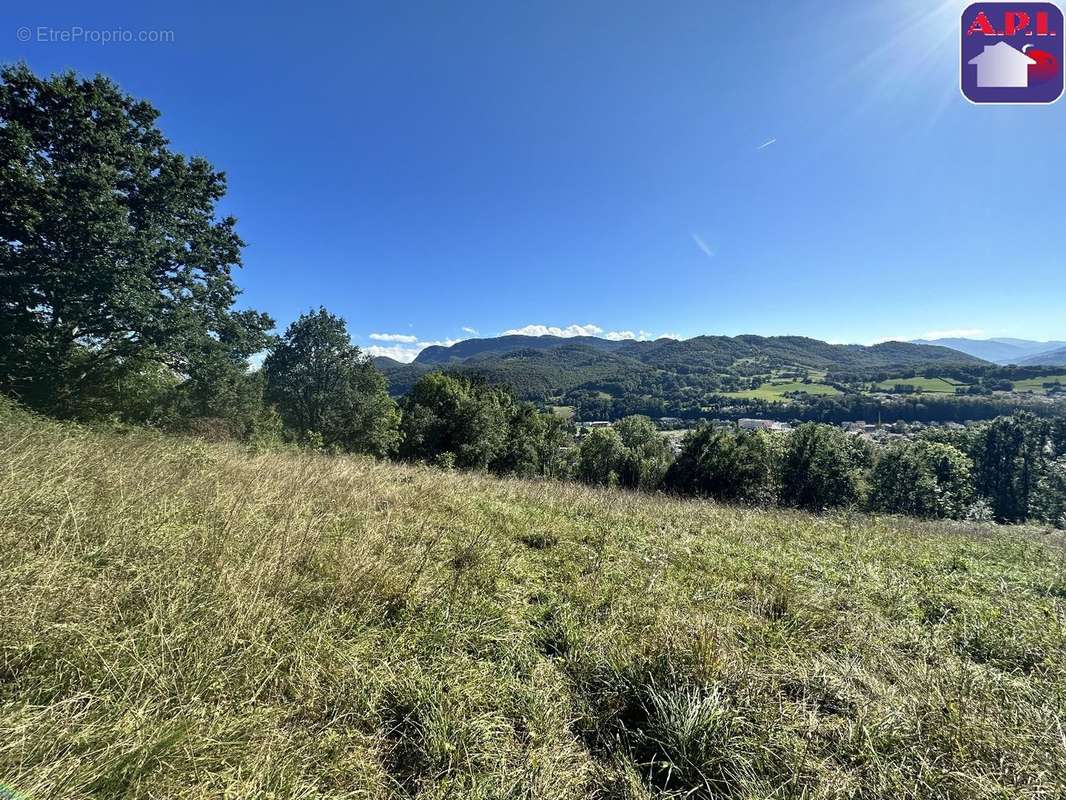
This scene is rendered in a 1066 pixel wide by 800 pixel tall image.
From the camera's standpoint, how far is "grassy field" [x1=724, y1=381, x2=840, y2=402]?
96000 mm

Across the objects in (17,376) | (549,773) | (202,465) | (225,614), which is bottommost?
(549,773)

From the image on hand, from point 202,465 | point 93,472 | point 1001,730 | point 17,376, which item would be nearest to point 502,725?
point 1001,730

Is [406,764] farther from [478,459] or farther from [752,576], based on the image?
[478,459]

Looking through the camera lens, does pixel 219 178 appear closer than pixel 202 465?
No

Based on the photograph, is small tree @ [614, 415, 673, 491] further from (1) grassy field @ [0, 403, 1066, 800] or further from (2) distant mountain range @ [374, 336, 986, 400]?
(2) distant mountain range @ [374, 336, 986, 400]

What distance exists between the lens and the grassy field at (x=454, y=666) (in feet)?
5.59

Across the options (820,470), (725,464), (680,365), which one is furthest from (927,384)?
(725,464)

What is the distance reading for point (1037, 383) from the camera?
8900 cm

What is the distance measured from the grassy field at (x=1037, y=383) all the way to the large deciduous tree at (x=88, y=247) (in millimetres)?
139009

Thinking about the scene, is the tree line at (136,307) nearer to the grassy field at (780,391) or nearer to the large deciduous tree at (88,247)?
the large deciduous tree at (88,247)

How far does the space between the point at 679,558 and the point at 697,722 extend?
2760mm

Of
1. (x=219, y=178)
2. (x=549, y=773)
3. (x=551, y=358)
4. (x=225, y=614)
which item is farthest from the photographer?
(x=551, y=358)

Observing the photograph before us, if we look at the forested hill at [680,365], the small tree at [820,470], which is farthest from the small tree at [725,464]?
the forested hill at [680,365]

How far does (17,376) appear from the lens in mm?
11531
